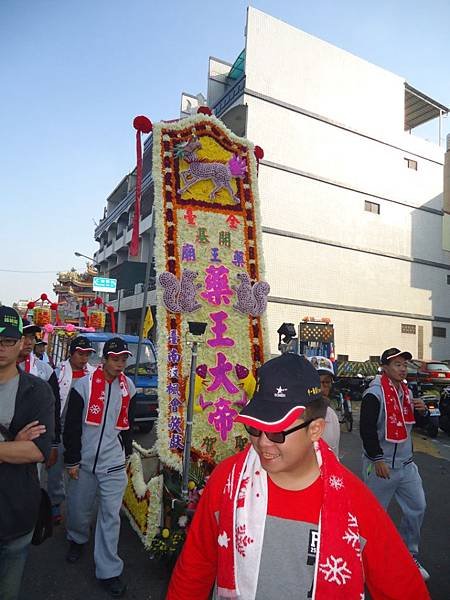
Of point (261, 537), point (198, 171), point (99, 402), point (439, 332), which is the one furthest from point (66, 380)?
point (439, 332)

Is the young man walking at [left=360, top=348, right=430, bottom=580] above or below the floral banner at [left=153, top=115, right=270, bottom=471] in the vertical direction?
below

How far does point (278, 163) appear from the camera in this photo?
2047cm

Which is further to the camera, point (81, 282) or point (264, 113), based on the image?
point (81, 282)

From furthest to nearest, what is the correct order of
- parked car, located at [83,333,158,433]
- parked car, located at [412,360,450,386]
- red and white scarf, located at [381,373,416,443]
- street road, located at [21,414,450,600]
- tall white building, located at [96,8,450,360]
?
tall white building, located at [96,8,450,360], parked car, located at [412,360,450,386], parked car, located at [83,333,158,433], red and white scarf, located at [381,373,416,443], street road, located at [21,414,450,600]

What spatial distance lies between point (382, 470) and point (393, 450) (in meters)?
0.23

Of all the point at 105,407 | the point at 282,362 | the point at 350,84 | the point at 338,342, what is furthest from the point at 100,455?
the point at 350,84

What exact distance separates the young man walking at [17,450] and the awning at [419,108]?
28.8 meters

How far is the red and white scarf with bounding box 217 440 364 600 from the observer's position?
1.36 meters

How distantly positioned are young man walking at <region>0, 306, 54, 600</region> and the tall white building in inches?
687

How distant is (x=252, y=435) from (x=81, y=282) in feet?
144

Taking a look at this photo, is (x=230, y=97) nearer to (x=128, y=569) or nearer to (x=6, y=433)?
(x=128, y=569)

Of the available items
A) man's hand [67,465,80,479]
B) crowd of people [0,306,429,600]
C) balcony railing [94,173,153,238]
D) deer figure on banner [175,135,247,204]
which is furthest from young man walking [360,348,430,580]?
balcony railing [94,173,153,238]

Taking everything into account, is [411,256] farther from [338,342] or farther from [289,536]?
[289,536]

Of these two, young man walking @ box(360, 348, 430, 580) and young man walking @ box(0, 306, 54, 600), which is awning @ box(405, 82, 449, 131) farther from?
young man walking @ box(0, 306, 54, 600)
